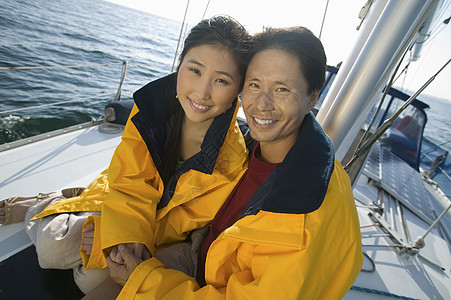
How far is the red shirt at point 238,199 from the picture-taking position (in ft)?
4.29

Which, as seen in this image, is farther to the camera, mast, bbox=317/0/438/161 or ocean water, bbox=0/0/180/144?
ocean water, bbox=0/0/180/144

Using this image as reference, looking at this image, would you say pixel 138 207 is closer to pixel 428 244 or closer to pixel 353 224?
pixel 353 224

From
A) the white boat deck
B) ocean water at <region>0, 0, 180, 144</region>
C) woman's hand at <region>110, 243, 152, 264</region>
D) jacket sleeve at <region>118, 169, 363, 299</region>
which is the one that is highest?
jacket sleeve at <region>118, 169, 363, 299</region>

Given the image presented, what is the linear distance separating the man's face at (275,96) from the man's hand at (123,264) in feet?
2.61

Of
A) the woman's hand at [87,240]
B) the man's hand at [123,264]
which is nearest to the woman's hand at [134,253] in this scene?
the man's hand at [123,264]

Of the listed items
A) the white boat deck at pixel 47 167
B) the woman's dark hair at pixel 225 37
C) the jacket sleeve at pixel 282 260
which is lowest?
the white boat deck at pixel 47 167

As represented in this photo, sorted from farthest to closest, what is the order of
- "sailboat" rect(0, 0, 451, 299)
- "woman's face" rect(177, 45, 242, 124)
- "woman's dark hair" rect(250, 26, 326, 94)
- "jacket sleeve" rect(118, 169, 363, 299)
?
1. "woman's face" rect(177, 45, 242, 124)
2. "sailboat" rect(0, 0, 451, 299)
3. "woman's dark hair" rect(250, 26, 326, 94)
4. "jacket sleeve" rect(118, 169, 363, 299)

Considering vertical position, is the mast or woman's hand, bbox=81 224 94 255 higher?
the mast

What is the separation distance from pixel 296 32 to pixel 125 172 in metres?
1.11

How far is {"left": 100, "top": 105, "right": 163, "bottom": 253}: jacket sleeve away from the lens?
4.25 feet

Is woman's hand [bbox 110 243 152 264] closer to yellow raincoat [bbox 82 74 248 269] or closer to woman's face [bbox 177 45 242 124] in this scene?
yellow raincoat [bbox 82 74 248 269]

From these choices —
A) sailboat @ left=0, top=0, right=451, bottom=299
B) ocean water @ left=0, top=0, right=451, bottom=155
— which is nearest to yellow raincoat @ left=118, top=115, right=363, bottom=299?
sailboat @ left=0, top=0, right=451, bottom=299

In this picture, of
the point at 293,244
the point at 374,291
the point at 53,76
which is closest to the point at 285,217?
the point at 293,244

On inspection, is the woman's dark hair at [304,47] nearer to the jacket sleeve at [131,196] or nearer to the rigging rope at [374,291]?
the jacket sleeve at [131,196]
